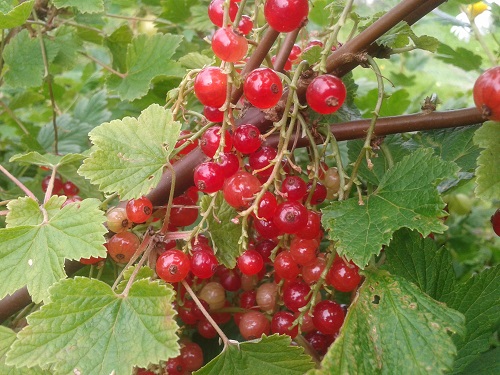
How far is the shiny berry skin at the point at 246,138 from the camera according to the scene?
670mm

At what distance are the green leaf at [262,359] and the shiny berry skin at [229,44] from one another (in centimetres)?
37

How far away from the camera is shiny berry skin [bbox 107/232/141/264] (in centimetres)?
75

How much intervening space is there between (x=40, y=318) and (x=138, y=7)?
1408 mm

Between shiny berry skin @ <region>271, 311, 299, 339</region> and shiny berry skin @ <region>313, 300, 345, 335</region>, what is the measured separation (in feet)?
0.12

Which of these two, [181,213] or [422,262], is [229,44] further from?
[422,262]

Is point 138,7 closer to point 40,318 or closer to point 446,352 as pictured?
point 40,318

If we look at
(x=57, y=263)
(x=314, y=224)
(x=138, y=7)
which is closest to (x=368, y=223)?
(x=314, y=224)

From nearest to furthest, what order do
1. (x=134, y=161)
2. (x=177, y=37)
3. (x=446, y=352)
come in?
(x=446, y=352) → (x=134, y=161) → (x=177, y=37)

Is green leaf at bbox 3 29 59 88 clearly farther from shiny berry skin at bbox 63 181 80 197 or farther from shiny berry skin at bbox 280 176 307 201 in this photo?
shiny berry skin at bbox 280 176 307 201

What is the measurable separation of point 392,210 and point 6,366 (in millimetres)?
582

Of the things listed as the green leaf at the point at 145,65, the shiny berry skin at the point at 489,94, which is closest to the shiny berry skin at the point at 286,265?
the shiny berry skin at the point at 489,94

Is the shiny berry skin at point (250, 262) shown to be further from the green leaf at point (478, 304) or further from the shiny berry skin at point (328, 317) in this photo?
the green leaf at point (478, 304)

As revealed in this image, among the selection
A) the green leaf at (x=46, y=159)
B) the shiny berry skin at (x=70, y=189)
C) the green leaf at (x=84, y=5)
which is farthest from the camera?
the shiny berry skin at (x=70, y=189)

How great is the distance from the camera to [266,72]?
633 millimetres
